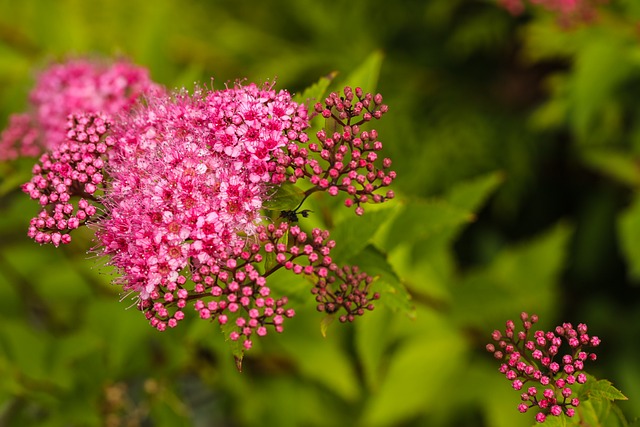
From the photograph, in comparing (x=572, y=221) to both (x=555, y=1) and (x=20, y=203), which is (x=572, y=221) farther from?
(x=20, y=203)

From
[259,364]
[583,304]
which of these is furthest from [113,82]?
[583,304]

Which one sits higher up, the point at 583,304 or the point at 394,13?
the point at 394,13

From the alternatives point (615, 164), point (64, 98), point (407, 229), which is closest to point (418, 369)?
point (407, 229)

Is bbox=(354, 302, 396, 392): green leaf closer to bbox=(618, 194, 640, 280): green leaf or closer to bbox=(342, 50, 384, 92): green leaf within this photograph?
bbox=(342, 50, 384, 92): green leaf

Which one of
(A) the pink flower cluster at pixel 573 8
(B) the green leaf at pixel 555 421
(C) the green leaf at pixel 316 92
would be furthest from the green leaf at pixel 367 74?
(A) the pink flower cluster at pixel 573 8

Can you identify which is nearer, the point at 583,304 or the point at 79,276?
the point at 79,276

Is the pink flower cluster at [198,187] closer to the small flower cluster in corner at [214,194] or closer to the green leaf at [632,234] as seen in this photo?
the small flower cluster in corner at [214,194]

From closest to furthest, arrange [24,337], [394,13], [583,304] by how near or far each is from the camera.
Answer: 1. [24,337]
2. [583,304]
3. [394,13]

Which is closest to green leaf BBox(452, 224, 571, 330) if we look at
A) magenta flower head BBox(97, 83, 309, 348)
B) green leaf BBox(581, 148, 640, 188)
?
green leaf BBox(581, 148, 640, 188)
